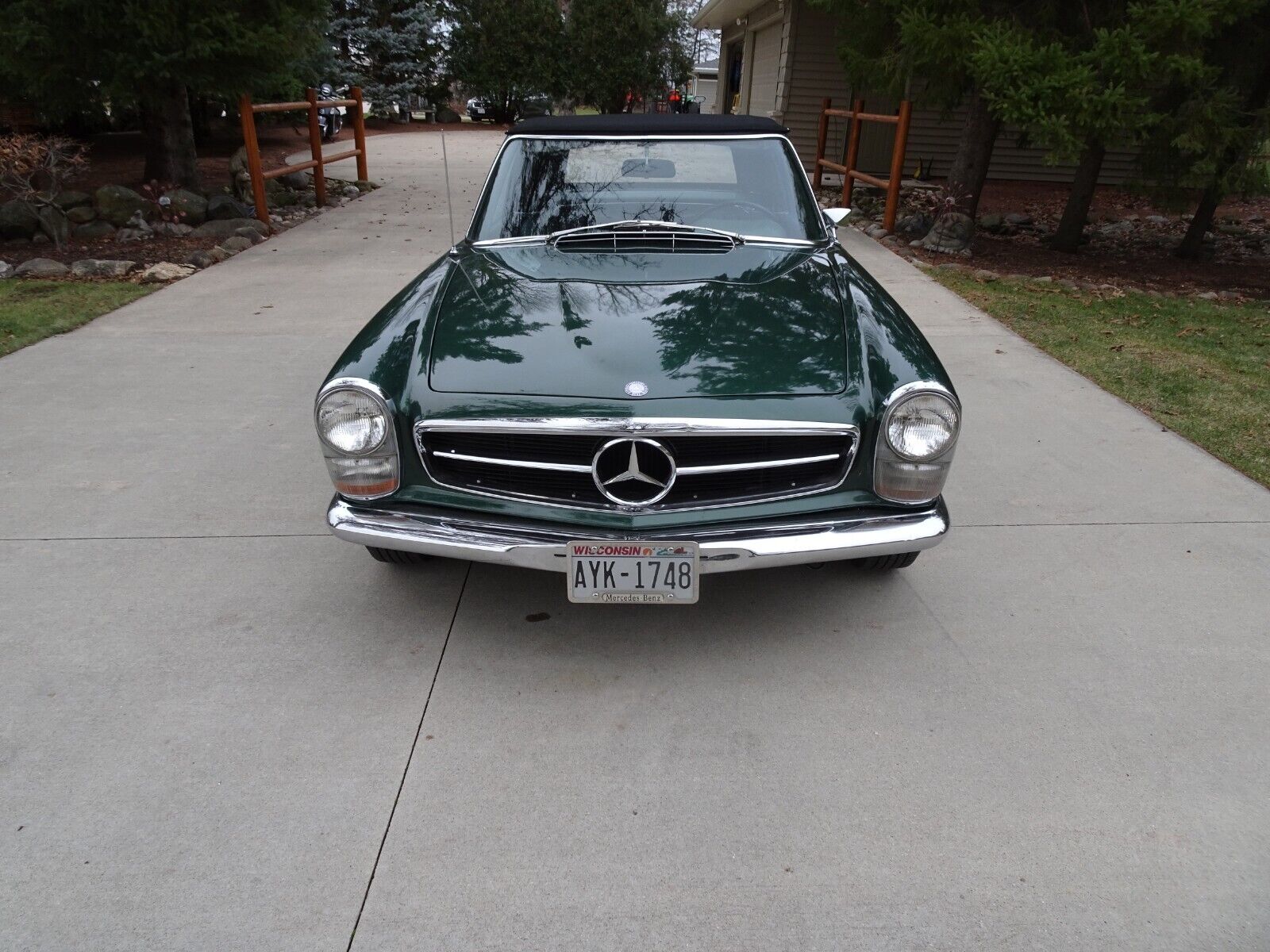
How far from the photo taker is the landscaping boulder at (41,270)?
8039 mm

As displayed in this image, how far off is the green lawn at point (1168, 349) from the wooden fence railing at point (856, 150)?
1.86 metres

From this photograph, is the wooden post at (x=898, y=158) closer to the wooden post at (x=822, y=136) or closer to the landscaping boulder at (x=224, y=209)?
the wooden post at (x=822, y=136)

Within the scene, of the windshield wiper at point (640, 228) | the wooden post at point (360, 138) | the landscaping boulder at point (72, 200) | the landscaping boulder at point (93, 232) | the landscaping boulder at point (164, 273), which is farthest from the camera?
the wooden post at point (360, 138)

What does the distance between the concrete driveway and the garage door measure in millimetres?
15167

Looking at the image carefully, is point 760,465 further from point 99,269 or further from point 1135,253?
point 1135,253

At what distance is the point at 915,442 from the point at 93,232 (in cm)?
940

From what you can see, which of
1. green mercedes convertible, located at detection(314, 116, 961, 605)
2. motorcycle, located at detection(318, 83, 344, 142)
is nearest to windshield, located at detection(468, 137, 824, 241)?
green mercedes convertible, located at detection(314, 116, 961, 605)

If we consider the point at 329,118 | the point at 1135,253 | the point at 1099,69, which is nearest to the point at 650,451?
the point at 1099,69

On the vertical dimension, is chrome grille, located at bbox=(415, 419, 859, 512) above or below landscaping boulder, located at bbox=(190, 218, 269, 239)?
above

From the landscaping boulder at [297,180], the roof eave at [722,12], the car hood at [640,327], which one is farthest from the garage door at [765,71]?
the car hood at [640,327]

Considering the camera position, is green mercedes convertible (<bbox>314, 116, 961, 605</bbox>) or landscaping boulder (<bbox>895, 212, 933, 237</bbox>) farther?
landscaping boulder (<bbox>895, 212, 933, 237</bbox>)

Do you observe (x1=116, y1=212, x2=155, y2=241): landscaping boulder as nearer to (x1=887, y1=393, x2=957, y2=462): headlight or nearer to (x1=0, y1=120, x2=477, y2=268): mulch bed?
(x1=0, y1=120, x2=477, y2=268): mulch bed

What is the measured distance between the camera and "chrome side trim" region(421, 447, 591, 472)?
2.72 metres

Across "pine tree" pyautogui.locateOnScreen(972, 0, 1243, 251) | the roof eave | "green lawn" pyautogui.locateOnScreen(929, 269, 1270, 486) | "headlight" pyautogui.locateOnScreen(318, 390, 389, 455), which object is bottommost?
"green lawn" pyautogui.locateOnScreen(929, 269, 1270, 486)
